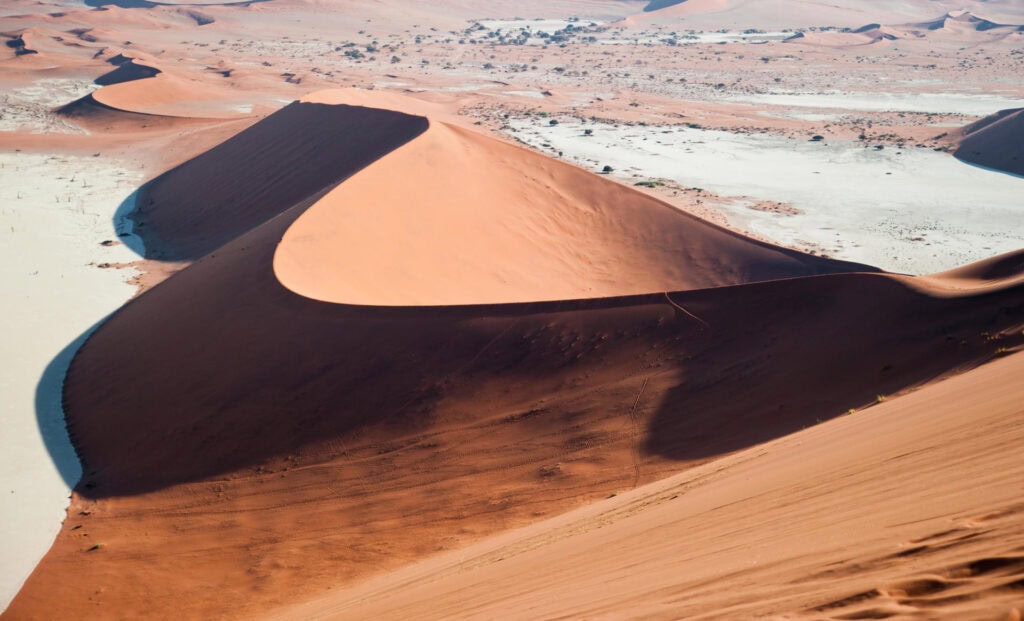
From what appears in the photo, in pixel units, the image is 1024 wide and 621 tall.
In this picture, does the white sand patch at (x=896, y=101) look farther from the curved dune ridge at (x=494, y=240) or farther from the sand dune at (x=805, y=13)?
the sand dune at (x=805, y=13)

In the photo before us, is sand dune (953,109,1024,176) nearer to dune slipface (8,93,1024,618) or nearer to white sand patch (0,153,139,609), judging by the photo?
dune slipface (8,93,1024,618)

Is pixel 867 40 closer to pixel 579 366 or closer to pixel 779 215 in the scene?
pixel 779 215

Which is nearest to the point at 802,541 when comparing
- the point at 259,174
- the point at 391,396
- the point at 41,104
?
the point at 391,396

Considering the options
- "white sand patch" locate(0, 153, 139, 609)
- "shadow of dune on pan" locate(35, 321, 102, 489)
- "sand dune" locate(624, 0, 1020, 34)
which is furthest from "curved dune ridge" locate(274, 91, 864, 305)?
"sand dune" locate(624, 0, 1020, 34)

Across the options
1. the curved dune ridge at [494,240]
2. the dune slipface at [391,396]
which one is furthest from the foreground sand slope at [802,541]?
the curved dune ridge at [494,240]

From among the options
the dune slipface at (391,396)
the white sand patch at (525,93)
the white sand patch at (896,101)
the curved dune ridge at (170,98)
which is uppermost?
the white sand patch at (896,101)

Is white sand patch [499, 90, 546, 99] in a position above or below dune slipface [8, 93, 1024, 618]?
above

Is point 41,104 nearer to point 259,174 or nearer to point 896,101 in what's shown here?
point 259,174
